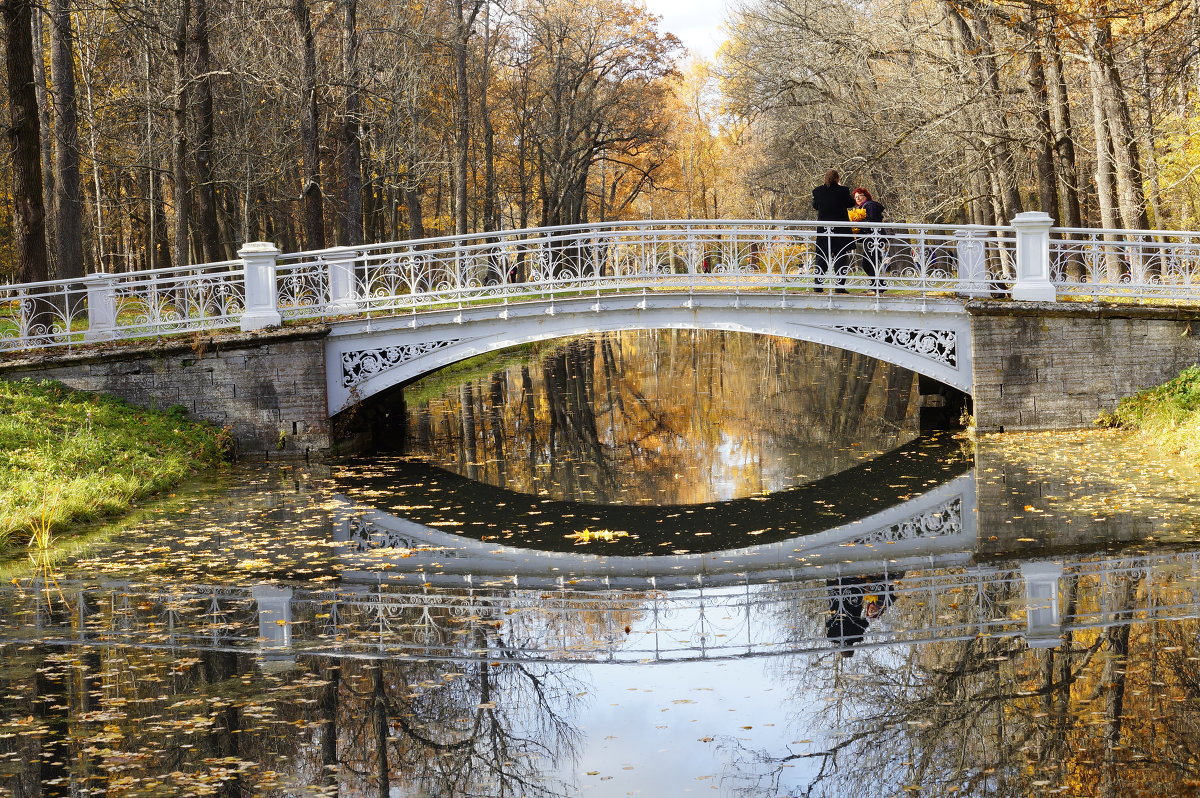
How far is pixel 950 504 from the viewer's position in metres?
12.2

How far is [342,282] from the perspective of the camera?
17172mm

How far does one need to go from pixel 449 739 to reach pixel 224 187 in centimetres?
2908

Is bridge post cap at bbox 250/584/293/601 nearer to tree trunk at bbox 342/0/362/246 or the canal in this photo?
the canal

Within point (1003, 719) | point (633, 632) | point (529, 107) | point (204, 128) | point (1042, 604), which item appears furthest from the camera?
point (529, 107)

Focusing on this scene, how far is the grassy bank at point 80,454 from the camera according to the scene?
11.8 m

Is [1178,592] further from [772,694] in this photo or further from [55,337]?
[55,337]

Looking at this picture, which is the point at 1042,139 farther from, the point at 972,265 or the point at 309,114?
the point at 309,114

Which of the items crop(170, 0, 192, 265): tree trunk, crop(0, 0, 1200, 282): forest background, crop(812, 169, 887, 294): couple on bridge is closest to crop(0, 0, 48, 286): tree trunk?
crop(0, 0, 1200, 282): forest background

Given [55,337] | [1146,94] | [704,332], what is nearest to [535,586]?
[55,337]

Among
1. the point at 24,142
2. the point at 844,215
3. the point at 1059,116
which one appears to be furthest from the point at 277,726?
the point at 1059,116

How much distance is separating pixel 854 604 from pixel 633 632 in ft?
5.12

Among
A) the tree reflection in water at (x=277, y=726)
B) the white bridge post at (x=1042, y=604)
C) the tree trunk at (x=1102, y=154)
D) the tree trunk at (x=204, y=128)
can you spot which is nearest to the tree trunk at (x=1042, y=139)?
the tree trunk at (x=1102, y=154)

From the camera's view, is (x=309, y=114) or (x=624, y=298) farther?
(x=309, y=114)

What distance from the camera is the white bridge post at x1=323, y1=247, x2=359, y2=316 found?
1695cm
